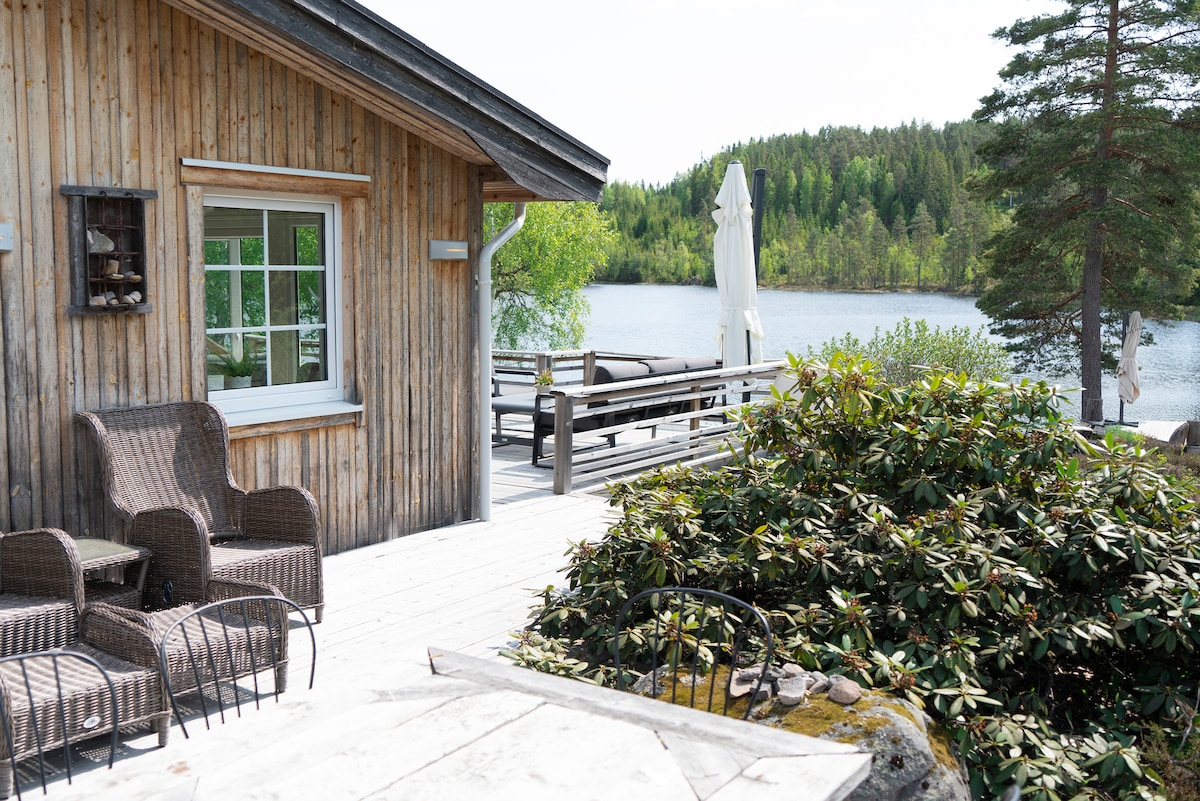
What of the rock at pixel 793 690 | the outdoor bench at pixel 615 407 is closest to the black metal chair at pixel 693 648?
the rock at pixel 793 690

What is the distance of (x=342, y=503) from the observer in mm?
5816

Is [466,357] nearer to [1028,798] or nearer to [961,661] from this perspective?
[961,661]

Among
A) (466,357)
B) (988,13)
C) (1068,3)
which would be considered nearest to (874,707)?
(466,357)

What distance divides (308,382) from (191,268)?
3.38ft

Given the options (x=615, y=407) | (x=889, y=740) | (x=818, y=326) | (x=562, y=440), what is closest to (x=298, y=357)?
(x=562, y=440)

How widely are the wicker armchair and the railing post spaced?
2.91 m

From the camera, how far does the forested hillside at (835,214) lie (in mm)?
46688

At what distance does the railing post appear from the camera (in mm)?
7457

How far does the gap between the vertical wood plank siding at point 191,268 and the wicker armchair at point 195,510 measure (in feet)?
0.54

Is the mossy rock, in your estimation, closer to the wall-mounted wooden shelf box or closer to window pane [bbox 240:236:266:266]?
the wall-mounted wooden shelf box

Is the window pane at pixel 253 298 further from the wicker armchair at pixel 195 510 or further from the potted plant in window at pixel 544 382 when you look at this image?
the potted plant in window at pixel 544 382

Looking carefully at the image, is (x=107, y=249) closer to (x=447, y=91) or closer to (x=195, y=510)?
(x=195, y=510)

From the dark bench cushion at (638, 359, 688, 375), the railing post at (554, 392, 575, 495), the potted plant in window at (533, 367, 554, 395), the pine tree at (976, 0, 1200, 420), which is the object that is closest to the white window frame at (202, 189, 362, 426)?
the railing post at (554, 392, 575, 495)

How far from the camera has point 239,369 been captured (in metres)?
5.41
